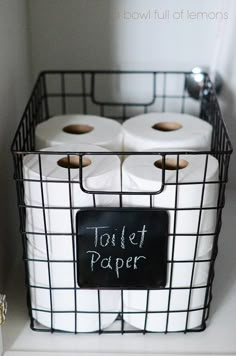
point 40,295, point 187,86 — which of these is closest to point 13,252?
point 40,295

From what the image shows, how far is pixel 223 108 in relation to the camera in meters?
0.92

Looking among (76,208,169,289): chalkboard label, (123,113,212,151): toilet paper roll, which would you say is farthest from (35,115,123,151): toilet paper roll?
(76,208,169,289): chalkboard label

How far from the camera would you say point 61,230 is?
0.61 metres

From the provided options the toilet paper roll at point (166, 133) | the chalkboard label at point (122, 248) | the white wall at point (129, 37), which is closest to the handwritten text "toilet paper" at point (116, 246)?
the chalkboard label at point (122, 248)

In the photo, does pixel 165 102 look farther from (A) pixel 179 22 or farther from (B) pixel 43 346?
(B) pixel 43 346

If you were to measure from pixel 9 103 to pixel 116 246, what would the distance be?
25 centimetres

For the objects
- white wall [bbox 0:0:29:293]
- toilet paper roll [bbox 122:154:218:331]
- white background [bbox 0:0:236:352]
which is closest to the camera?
toilet paper roll [bbox 122:154:218:331]

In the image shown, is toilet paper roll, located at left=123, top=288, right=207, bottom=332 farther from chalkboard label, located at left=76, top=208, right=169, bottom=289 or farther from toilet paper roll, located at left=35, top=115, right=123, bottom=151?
toilet paper roll, located at left=35, top=115, right=123, bottom=151

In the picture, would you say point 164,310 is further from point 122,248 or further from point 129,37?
point 129,37

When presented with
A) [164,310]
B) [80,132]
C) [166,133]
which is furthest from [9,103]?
[164,310]

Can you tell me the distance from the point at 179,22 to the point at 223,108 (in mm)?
160

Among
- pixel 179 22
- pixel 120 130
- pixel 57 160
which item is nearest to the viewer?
pixel 57 160

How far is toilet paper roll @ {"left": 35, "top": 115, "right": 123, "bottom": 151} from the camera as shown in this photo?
0.70m

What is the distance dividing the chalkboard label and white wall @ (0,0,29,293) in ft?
0.46
